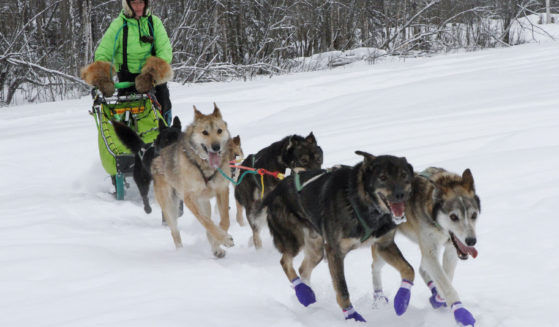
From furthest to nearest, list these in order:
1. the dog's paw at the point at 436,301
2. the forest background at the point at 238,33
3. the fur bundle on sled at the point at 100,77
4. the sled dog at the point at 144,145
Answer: the forest background at the point at 238,33, the fur bundle on sled at the point at 100,77, the sled dog at the point at 144,145, the dog's paw at the point at 436,301

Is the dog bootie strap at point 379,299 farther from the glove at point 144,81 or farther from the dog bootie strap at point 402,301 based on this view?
the glove at point 144,81

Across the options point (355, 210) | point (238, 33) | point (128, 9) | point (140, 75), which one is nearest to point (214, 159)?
point (355, 210)

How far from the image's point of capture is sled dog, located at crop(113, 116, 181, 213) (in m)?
4.92

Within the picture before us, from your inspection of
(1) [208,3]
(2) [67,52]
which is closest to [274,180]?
(2) [67,52]

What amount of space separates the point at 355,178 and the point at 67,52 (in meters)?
13.5

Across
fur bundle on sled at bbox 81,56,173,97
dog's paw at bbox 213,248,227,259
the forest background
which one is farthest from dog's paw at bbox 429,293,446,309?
the forest background

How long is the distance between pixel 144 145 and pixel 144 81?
0.73 meters

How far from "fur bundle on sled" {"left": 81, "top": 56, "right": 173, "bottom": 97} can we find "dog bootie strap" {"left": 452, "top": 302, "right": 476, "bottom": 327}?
13.1 ft

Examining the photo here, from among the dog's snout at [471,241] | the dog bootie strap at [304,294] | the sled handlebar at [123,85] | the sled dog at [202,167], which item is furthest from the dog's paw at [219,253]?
the sled handlebar at [123,85]

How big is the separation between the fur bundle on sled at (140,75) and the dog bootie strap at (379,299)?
11.6 feet

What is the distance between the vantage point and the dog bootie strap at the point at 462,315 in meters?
2.62

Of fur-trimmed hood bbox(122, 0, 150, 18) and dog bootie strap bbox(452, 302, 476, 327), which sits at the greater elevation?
fur-trimmed hood bbox(122, 0, 150, 18)

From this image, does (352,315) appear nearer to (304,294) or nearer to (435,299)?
(304,294)

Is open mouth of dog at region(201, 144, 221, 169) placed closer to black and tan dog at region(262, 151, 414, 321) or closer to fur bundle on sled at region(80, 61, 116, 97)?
black and tan dog at region(262, 151, 414, 321)
